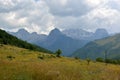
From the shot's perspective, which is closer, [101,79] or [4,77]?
[4,77]

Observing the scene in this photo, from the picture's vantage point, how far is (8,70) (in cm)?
1775

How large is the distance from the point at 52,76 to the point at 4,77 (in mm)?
2514

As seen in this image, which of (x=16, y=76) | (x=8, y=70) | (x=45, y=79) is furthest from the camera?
(x=8, y=70)

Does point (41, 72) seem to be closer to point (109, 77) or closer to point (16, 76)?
point (16, 76)

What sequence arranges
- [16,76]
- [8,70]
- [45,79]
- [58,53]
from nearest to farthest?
[45,79]
[16,76]
[8,70]
[58,53]

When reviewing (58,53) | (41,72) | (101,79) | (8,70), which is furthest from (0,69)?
(58,53)

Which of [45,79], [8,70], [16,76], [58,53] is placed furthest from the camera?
[58,53]

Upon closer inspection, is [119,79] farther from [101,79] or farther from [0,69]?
[0,69]

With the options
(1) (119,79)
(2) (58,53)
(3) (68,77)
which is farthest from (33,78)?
(2) (58,53)

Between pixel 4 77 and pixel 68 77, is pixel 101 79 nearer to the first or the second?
pixel 68 77

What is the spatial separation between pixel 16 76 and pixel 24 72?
1.04 m

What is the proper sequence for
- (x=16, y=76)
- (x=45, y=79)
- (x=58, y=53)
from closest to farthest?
(x=45, y=79) < (x=16, y=76) < (x=58, y=53)

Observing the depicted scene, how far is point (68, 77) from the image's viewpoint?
1539cm

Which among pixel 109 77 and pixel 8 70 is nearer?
pixel 109 77
